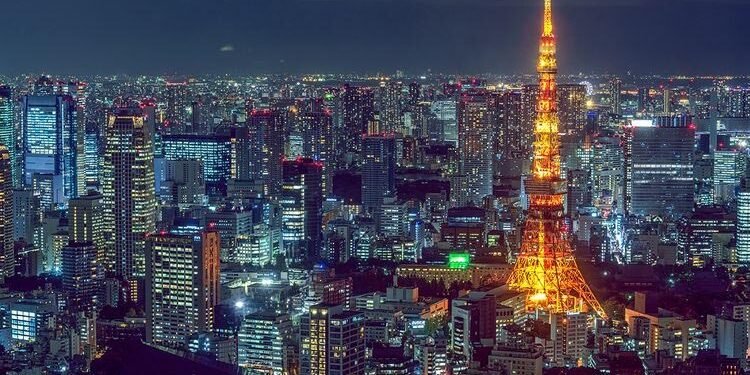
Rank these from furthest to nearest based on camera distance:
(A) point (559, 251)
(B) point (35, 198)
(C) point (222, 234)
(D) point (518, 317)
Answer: (B) point (35, 198) → (C) point (222, 234) → (A) point (559, 251) → (D) point (518, 317)

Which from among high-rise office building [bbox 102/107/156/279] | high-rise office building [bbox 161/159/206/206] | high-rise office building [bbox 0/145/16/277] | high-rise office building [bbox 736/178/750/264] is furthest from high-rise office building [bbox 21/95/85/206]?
high-rise office building [bbox 736/178/750/264]

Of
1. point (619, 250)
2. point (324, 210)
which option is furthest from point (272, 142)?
point (619, 250)

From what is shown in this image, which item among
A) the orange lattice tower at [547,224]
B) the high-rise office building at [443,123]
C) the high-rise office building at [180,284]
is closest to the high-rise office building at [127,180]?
the high-rise office building at [180,284]

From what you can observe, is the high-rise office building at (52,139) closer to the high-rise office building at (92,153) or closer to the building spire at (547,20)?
the high-rise office building at (92,153)

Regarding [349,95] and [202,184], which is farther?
[349,95]

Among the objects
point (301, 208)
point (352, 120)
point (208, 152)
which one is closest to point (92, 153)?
point (208, 152)

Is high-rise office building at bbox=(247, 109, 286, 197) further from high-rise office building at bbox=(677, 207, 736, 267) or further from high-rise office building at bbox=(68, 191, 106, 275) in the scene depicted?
high-rise office building at bbox=(677, 207, 736, 267)

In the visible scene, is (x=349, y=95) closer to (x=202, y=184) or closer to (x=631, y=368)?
(x=202, y=184)

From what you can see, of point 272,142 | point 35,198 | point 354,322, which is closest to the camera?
point 354,322

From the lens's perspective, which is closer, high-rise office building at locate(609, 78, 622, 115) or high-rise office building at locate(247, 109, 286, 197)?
high-rise office building at locate(609, 78, 622, 115)
